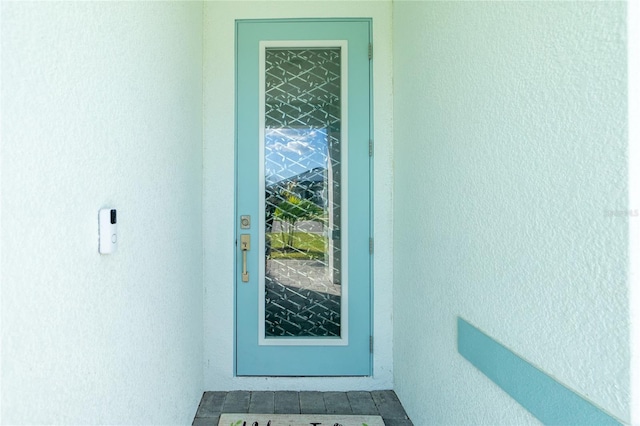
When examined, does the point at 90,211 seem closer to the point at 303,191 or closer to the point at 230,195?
the point at 230,195

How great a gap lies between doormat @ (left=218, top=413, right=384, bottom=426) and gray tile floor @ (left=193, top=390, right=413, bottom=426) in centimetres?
4

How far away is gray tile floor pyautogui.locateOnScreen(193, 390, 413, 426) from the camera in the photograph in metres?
2.23

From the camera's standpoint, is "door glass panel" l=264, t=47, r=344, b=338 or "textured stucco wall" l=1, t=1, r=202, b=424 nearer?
"textured stucco wall" l=1, t=1, r=202, b=424

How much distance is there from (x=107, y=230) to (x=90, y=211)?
0.08 m

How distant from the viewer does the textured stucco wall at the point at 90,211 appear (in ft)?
2.59

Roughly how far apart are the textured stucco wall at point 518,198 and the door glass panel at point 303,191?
2.00ft

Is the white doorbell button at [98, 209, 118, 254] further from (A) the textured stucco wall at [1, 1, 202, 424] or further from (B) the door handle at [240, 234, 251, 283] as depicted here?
(B) the door handle at [240, 234, 251, 283]

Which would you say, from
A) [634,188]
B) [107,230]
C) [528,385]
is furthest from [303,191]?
[634,188]

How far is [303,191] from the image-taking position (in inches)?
99.9

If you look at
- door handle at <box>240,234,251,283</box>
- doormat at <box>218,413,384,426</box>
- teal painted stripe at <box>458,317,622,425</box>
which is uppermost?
door handle at <box>240,234,251,283</box>

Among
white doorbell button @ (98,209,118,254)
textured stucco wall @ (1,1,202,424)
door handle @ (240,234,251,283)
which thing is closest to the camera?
textured stucco wall @ (1,1,202,424)

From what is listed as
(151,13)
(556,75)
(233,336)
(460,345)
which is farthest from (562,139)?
(233,336)

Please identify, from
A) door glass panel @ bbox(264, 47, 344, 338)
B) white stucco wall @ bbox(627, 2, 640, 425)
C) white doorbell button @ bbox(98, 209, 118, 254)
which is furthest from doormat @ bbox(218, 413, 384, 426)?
white stucco wall @ bbox(627, 2, 640, 425)

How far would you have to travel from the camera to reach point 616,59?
0.86 m
